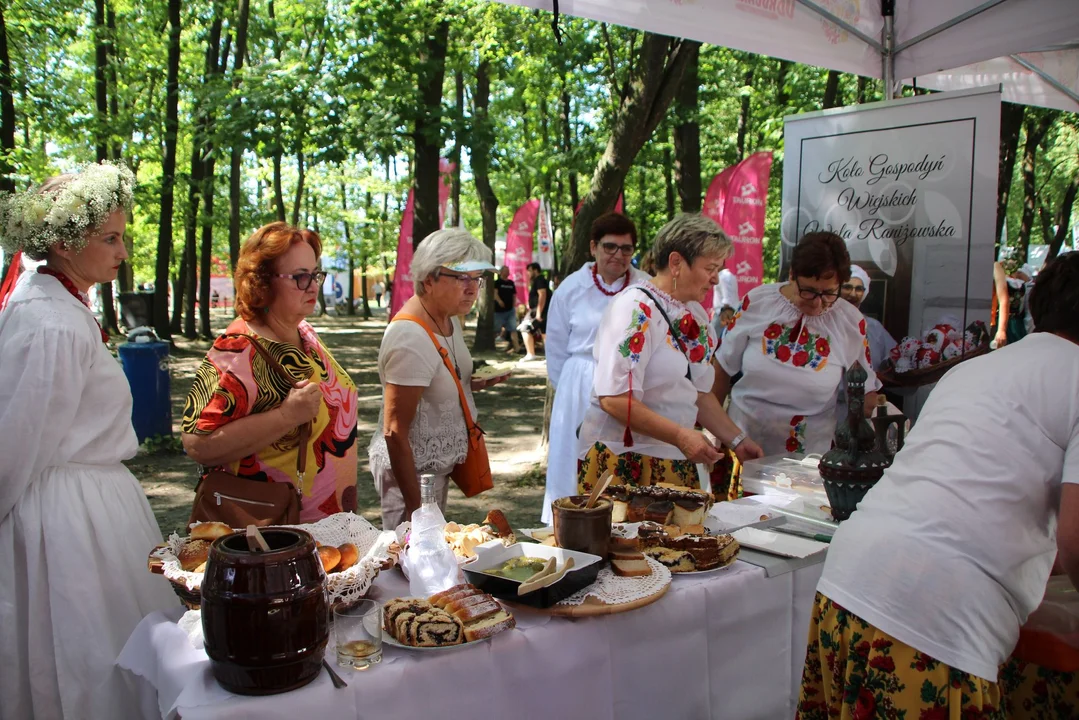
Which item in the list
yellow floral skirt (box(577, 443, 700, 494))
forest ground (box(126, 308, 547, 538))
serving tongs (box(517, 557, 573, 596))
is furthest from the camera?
forest ground (box(126, 308, 547, 538))

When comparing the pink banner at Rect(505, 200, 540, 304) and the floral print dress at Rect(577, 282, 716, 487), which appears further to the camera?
the pink banner at Rect(505, 200, 540, 304)

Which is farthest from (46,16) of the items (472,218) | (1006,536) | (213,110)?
(472,218)

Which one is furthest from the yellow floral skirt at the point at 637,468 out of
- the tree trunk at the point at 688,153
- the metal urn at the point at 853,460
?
the tree trunk at the point at 688,153

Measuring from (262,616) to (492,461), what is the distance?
603 centimetres

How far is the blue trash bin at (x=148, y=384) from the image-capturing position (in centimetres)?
749

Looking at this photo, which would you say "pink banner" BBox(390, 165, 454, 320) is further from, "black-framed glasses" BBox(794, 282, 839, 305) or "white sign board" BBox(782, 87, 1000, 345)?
"black-framed glasses" BBox(794, 282, 839, 305)

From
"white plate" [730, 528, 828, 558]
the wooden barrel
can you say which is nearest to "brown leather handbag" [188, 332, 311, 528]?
the wooden barrel

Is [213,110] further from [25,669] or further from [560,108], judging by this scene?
[560,108]

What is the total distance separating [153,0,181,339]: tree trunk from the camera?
38.4ft

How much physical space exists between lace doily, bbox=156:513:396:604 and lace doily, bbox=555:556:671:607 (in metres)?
0.42

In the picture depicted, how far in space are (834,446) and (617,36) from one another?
11.5m

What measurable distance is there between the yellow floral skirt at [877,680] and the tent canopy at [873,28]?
2713 millimetres

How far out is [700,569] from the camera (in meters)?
2.14

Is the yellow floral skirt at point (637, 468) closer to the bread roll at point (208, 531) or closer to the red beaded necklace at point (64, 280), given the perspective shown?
the bread roll at point (208, 531)
